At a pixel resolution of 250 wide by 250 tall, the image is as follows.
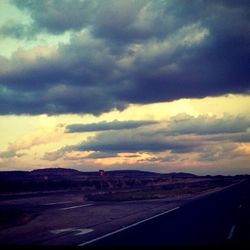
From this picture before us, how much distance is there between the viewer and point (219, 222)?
55.7 ft

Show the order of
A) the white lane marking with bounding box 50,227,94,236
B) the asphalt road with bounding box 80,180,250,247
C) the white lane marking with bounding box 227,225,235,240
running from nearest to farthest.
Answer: the asphalt road with bounding box 80,180,250,247 < the white lane marking with bounding box 227,225,235,240 < the white lane marking with bounding box 50,227,94,236

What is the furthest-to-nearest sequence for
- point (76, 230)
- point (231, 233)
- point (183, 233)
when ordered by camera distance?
point (76, 230)
point (183, 233)
point (231, 233)

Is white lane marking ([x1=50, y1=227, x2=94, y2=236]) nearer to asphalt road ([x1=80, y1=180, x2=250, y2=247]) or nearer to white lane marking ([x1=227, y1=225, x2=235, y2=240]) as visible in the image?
asphalt road ([x1=80, y1=180, x2=250, y2=247])

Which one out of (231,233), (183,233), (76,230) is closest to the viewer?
(231,233)

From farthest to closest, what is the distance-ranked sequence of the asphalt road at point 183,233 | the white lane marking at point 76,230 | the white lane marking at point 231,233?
the white lane marking at point 76,230, the white lane marking at point 231,233, the asphalt road at point 183,233

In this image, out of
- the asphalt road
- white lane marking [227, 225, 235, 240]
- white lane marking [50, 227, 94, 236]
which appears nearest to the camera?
the asphalt road

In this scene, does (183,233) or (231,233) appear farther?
(183,233)

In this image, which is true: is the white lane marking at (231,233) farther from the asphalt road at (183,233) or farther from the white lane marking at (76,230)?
the white lane marking at (76,230)

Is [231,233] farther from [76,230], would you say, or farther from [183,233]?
[76,230]

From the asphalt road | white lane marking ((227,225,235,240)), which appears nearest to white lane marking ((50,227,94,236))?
the asphalt road

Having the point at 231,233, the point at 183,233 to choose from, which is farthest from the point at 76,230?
the point at 231,233

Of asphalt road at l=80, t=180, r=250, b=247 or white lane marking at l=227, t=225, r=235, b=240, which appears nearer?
asphalt road at l=80, t=180, r=250, b=247

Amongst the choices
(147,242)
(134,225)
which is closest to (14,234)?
(134,225)

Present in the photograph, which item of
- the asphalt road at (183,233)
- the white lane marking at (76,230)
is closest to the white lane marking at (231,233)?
the asphalt road at (183,233)
